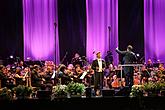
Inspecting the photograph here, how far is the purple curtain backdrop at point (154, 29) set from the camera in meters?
21.2

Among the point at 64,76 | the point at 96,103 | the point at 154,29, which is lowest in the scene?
the point at 96,103

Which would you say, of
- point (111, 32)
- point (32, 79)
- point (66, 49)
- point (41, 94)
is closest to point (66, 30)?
point (66, 49)

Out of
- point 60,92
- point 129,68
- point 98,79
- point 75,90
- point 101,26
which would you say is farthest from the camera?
point 101,26

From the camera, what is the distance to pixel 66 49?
21516 mm

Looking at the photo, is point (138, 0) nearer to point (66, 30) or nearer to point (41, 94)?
point (66, 30)

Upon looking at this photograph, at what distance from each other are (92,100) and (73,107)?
59 cm

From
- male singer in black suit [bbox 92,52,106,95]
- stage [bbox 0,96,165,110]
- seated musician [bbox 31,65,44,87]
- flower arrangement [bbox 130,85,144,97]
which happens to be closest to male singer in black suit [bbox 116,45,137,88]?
male singer in black suit [bbox 92,52,106,95]

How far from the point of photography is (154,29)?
21.3 m

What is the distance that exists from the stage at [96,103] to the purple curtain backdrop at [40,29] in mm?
9765

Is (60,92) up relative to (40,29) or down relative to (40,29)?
down

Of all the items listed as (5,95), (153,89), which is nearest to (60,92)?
(5,95)

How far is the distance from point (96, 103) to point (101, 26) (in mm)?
10118

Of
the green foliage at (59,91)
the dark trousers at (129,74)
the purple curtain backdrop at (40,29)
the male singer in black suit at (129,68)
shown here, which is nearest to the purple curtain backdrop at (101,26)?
the purple curtain backdrop at (40,29)

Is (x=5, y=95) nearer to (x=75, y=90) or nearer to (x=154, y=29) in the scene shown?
(x=75, y=90)
